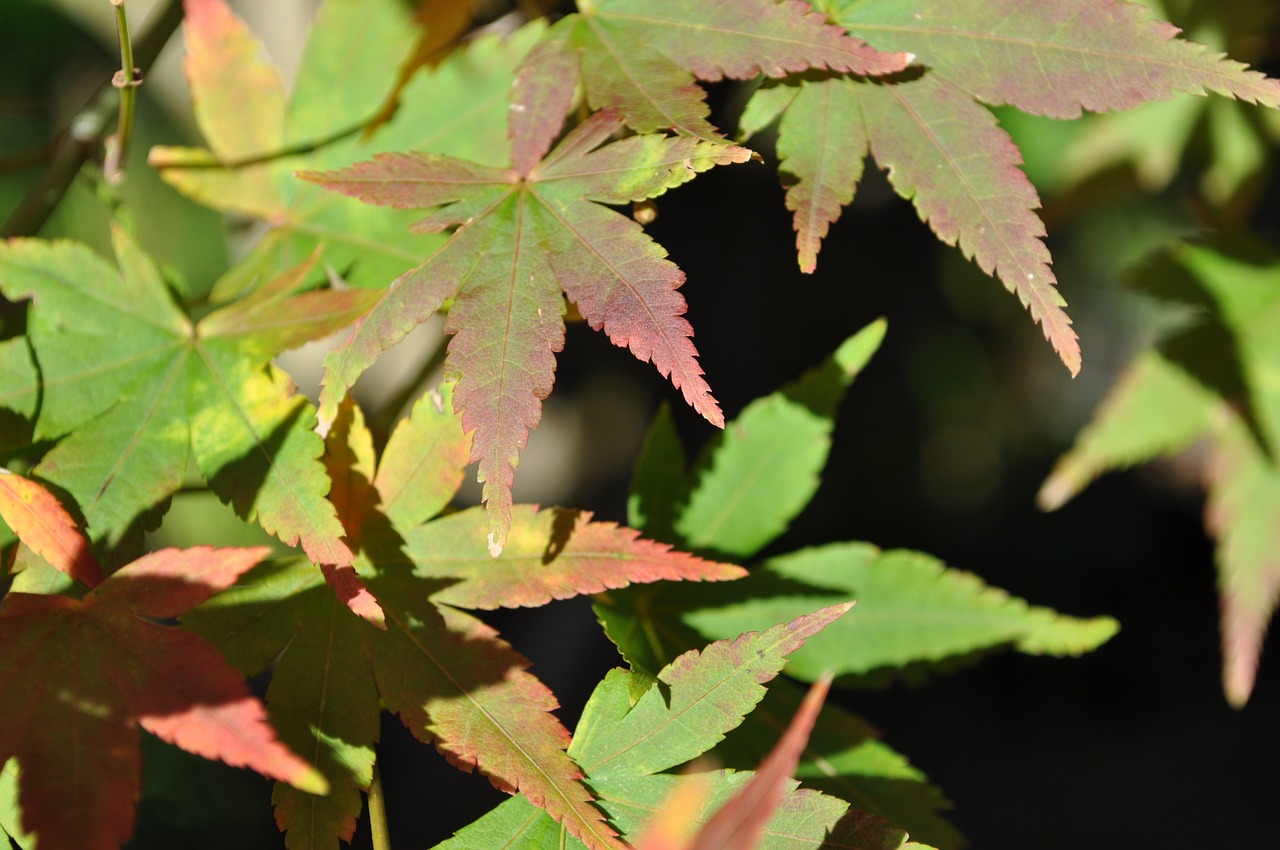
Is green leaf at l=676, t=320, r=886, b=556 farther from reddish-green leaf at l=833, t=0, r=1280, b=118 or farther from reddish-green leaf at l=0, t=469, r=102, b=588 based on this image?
reddish-green leaf at l=0, t=469, r=102, b=588

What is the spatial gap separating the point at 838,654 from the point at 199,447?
0.55m

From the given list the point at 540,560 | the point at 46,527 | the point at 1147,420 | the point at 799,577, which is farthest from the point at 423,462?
the point at 1147,420

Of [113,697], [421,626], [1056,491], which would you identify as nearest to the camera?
[113,697]

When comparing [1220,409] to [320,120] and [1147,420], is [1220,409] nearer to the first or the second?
[1147,420]

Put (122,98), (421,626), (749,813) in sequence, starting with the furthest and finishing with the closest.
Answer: (122,98) → (421,626) → (749,813)

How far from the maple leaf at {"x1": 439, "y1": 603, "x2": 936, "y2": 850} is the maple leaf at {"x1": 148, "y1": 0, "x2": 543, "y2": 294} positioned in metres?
0.42

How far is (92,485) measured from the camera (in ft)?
2.20

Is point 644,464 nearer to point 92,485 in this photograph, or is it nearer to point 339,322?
point 339,322

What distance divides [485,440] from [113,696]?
0.83ft

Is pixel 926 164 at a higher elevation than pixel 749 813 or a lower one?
higher

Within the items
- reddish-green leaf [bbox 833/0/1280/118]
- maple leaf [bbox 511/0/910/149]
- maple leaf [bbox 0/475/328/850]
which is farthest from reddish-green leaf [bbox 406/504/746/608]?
reddish-green leaf [bbox 833/0/1280/118]

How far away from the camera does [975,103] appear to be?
2.25ft

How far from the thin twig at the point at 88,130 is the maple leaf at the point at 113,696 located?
0.41 meters

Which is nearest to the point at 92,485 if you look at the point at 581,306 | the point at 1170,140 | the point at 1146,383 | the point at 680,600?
the point at 581,306
